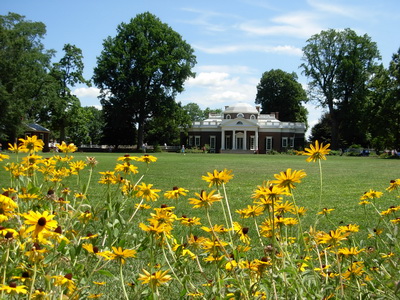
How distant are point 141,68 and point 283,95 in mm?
30642

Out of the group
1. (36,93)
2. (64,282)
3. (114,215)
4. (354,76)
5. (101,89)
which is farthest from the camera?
(354,76)

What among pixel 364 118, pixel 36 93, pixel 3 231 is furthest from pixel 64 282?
pixel 364 118

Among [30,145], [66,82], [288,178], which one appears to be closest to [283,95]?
[66,82]

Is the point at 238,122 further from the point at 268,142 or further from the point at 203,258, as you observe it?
the point at 203,258

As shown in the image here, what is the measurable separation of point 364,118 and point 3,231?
46559mm

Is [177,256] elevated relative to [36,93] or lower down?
lower down

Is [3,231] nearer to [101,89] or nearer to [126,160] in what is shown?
[126,160]

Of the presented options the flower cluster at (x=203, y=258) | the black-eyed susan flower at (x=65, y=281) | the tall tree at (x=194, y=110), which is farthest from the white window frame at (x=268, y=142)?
the black-eyed susan flower at (x=65, y=281)

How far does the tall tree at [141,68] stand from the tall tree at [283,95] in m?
24.2

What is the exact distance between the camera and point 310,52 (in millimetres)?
57094

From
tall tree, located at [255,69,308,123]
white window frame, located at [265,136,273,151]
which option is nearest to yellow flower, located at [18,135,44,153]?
white window frame, located at [265,136,273,151]

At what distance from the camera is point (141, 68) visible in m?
46.6

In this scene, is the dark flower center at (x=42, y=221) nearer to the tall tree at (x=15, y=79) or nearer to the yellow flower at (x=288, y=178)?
the yellow flower at (x=288, y=178)

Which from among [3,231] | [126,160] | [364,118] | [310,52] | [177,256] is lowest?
[177,256]
